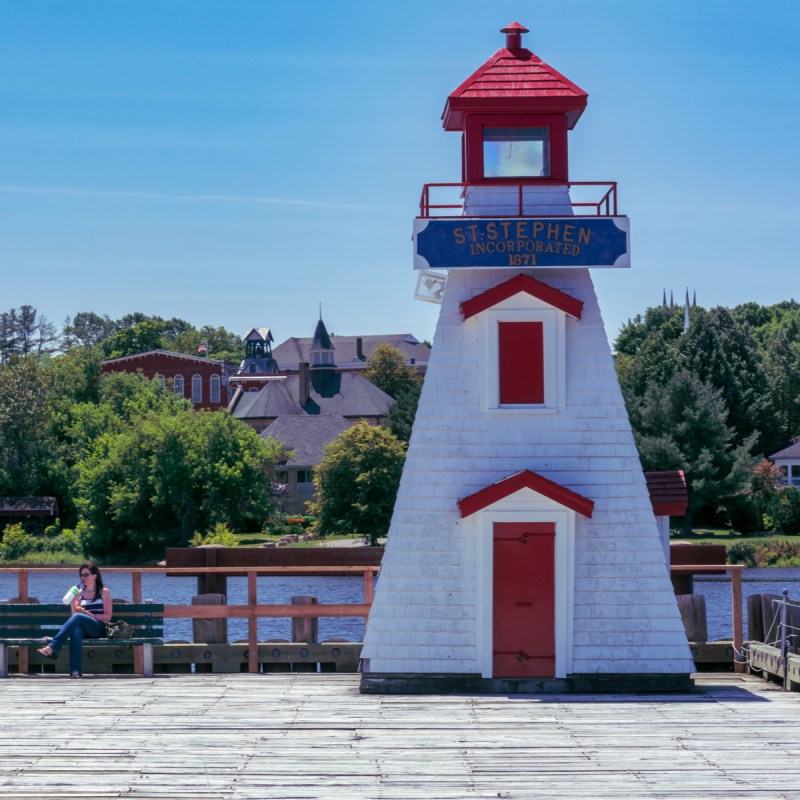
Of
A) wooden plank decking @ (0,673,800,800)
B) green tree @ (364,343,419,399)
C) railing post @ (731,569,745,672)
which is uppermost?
green tree @ (364,343,419,399)

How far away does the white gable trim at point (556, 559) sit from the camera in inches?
666

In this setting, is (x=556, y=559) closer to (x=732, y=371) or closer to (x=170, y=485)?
(x=170, y=485)

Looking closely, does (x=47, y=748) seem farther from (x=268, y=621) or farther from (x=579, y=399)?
(x=268, y=621)

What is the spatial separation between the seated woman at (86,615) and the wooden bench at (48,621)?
28 cm

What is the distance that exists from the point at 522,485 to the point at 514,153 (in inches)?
173

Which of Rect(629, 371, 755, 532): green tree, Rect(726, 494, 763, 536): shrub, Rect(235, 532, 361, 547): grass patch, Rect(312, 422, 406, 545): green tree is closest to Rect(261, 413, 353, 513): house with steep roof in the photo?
Rect(312, 422, 406, 545): green tree

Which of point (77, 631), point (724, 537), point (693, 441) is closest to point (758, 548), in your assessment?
point (724, 537)

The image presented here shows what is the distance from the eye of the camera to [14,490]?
249ft

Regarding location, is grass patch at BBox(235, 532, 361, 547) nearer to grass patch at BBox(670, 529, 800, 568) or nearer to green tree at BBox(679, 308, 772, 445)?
grass patch at BBox(670, 529, 800, 568)

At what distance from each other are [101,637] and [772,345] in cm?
9431

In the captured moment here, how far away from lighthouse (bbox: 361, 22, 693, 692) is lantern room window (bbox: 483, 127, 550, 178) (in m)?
0.20

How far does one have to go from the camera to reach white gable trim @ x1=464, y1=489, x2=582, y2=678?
16922 mm

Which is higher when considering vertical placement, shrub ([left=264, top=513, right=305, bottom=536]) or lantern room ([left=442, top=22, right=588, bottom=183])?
lantern room ([left=442, top=22, right=588, bottom=183])

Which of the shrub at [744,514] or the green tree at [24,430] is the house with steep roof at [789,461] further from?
the green tree at [24,430]
